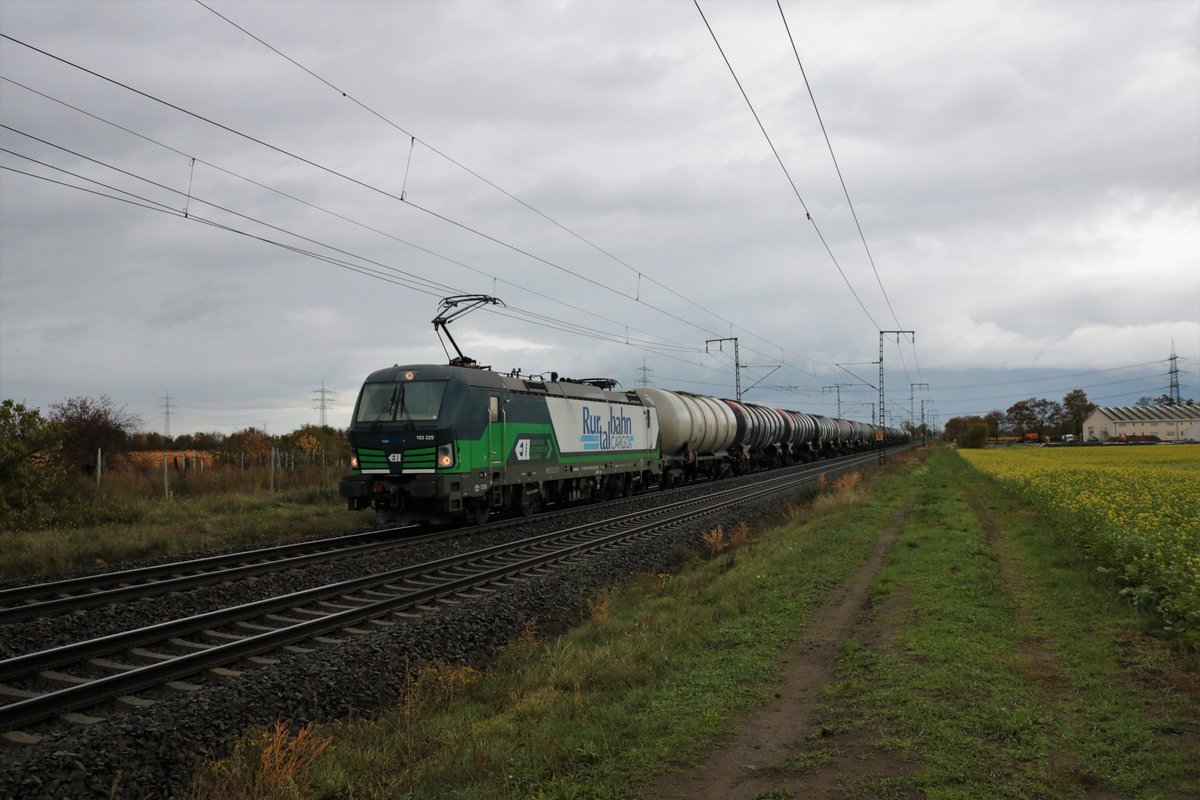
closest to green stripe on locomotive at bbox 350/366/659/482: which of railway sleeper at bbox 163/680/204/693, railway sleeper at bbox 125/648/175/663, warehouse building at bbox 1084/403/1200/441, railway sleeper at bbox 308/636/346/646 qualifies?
railway sleeper at bbox 308/636/346/646

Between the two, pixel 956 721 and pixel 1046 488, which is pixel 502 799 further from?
pixel 1046 488

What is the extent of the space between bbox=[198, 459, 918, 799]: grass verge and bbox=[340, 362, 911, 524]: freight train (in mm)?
6883

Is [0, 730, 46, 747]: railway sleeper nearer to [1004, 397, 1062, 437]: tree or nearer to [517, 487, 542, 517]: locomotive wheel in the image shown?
[517, 487, 542, 517]: locomotive wheel

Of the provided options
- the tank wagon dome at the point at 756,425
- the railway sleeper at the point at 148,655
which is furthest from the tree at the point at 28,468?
the tank wagon dome at the point at 756,425

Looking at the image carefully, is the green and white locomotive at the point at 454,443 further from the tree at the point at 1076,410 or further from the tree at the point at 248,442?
the tree at the point at 1076,410

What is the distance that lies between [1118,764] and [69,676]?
28.7 feet

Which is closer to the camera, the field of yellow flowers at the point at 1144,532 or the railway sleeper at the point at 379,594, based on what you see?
the field of yellow flowers at the point at 1144,532

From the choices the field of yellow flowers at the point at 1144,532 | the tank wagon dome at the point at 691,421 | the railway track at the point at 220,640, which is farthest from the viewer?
the tank wagon dome at the point at 691,421

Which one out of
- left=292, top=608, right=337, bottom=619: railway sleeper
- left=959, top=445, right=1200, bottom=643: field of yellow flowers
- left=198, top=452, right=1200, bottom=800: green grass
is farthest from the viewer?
left=292, top=608, right=337, bottom=619: railway sleeper

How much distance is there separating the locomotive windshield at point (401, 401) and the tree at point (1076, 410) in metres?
152

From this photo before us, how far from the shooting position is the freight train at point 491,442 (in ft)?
60.3

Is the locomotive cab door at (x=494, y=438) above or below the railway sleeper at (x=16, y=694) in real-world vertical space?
above

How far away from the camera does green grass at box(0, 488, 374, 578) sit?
51.6ft

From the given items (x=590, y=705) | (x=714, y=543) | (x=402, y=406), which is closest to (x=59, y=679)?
(x=590, y=705)
